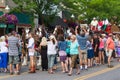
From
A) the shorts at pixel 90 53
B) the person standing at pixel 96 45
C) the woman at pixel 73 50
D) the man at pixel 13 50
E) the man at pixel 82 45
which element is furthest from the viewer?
the person standing at pixel 96 45

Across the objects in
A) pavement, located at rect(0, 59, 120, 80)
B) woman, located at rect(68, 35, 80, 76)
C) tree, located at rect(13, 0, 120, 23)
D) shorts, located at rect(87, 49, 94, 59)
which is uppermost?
tree, located at rect(13, 0, 120, 23)

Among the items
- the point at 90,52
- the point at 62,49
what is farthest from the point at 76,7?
the point at 62,49

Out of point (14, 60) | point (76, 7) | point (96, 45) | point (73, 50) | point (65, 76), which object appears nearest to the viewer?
point (65, 76)

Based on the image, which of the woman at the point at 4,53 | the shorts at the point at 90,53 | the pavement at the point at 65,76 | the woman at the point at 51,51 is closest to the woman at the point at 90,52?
the shorts at the point at 90,53

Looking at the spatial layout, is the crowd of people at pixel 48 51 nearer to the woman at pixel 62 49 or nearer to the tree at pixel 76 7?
the woman at pixel 62 49

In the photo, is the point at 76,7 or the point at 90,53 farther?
the point at 76,7

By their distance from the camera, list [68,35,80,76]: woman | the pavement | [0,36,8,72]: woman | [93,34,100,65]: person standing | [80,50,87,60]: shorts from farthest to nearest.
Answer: [93,34,100,65]: person standing → [80,50,87,60]: shorts → [0,36,8,72]: woman → [68,35,80,76]: woman → the pavement

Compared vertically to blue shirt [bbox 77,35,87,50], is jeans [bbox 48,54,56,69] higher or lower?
lower

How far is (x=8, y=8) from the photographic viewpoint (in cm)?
3406

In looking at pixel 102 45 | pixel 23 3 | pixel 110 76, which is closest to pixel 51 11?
pixel 23 3

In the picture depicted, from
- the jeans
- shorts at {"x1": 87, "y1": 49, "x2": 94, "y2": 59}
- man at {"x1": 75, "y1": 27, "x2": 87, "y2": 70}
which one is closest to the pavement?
the jeans

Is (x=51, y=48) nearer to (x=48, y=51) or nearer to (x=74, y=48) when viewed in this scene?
(x=48, y=51)

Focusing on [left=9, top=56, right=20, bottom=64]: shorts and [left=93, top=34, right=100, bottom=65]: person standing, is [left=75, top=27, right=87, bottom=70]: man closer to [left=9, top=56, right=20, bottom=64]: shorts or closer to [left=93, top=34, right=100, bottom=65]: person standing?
[left=93, top=34, right=100, bottom=65]: person standing

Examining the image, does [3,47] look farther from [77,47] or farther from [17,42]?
[77,47]
